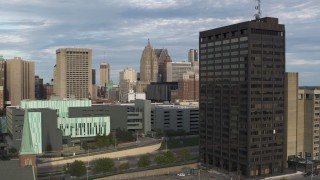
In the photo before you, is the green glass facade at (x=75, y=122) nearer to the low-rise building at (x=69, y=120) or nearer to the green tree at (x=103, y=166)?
the low-rise building at (x=69, y=120)

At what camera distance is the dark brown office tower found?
124 m

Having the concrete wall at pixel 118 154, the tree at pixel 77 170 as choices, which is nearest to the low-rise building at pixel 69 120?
the concrete wall at pixel 118 154

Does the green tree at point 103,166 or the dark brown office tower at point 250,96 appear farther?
the dark brown office tower at point 250,96

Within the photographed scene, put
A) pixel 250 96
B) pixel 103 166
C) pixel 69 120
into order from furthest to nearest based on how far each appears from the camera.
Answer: pixel 69 120 < pixel 250 96 < pixel 103 166

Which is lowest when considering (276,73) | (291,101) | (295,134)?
(295,134)

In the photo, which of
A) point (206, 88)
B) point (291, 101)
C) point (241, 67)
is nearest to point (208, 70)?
point (206, 88)

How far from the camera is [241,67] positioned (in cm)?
12650

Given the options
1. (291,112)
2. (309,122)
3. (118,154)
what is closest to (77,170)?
(118,154)

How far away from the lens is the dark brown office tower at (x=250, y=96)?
124 meters

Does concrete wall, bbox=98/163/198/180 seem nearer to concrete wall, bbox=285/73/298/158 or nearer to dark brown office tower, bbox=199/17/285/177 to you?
dark brown office tower, bbox=199/17/285/177

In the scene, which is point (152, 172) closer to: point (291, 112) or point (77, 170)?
point (77, 170)

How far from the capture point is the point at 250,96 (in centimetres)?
12412

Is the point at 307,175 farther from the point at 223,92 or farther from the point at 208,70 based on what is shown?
the point at 208,70

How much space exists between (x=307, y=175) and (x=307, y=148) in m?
19.5
